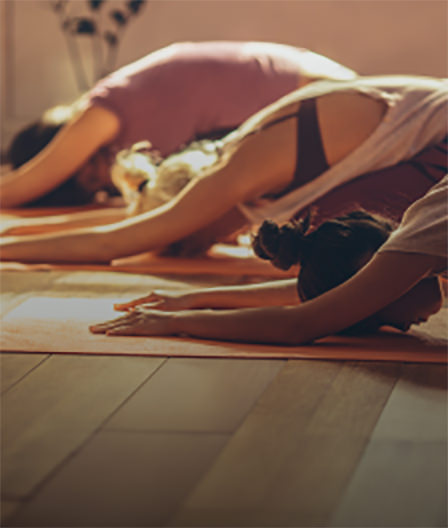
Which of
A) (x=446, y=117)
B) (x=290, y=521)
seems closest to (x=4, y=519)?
(x=290, y=521)

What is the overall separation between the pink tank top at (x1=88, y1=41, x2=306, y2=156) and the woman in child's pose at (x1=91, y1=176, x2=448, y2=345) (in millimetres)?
1596

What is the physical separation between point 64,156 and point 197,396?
6.92ft

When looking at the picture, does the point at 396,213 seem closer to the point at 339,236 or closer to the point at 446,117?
the point at 446,117

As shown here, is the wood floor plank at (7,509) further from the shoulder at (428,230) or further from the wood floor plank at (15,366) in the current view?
the shoulder at (428,230)

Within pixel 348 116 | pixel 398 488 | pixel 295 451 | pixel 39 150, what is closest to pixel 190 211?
pixel 348 116

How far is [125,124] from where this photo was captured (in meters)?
3.14

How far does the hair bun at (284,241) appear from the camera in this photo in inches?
59.9

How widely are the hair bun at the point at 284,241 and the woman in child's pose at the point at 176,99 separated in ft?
5.26

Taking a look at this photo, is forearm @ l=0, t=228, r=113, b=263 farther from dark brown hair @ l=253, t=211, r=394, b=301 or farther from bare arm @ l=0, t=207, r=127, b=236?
dark brown hair @ l=253, t=211, r=394, b=301

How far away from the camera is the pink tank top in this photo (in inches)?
121

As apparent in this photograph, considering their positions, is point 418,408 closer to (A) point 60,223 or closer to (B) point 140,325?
(B) point 140,325

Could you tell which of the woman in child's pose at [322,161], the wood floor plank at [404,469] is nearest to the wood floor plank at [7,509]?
the wood floor plank at [404,469]

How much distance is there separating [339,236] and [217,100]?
1.70m

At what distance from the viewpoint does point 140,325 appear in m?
1.54
